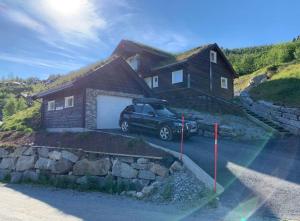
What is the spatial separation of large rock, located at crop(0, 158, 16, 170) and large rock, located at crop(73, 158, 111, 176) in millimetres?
5311

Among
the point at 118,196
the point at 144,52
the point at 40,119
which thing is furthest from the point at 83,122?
the point at 144,52

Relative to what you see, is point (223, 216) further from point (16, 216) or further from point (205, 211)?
point (16, 216)

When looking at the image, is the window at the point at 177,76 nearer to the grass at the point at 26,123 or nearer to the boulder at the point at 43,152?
the grass at the point at 26,123

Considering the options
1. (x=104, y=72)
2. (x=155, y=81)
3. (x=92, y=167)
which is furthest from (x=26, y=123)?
(x=155, y=81)

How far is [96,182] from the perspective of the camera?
45.6 feet

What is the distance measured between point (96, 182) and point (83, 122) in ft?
26.1

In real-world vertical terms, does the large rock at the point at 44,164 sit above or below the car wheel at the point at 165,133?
below

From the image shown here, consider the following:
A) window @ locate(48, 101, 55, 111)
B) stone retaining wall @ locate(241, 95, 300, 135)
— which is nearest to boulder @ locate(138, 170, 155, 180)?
stone retaining wall @ locate(241, 95, 300, 135)

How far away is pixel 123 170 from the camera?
13.6m

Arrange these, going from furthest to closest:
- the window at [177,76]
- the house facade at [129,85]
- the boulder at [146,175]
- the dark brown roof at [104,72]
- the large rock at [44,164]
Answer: the window at [177,76], the house facade at [129,85], the dark brown roof at [104,72], the large rock at [44,164], the boulder at [146,175]

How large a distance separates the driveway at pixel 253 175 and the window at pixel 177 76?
15.0m

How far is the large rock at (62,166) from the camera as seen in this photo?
15.4 meters

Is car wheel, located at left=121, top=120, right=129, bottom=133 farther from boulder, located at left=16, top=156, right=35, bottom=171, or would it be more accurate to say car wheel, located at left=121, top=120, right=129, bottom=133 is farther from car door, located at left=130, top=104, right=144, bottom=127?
boulder, located at left=16, top=156, right=35, bottom=171

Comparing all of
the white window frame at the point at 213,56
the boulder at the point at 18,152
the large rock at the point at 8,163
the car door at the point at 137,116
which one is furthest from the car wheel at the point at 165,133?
the white window frame at the point at 213,56
